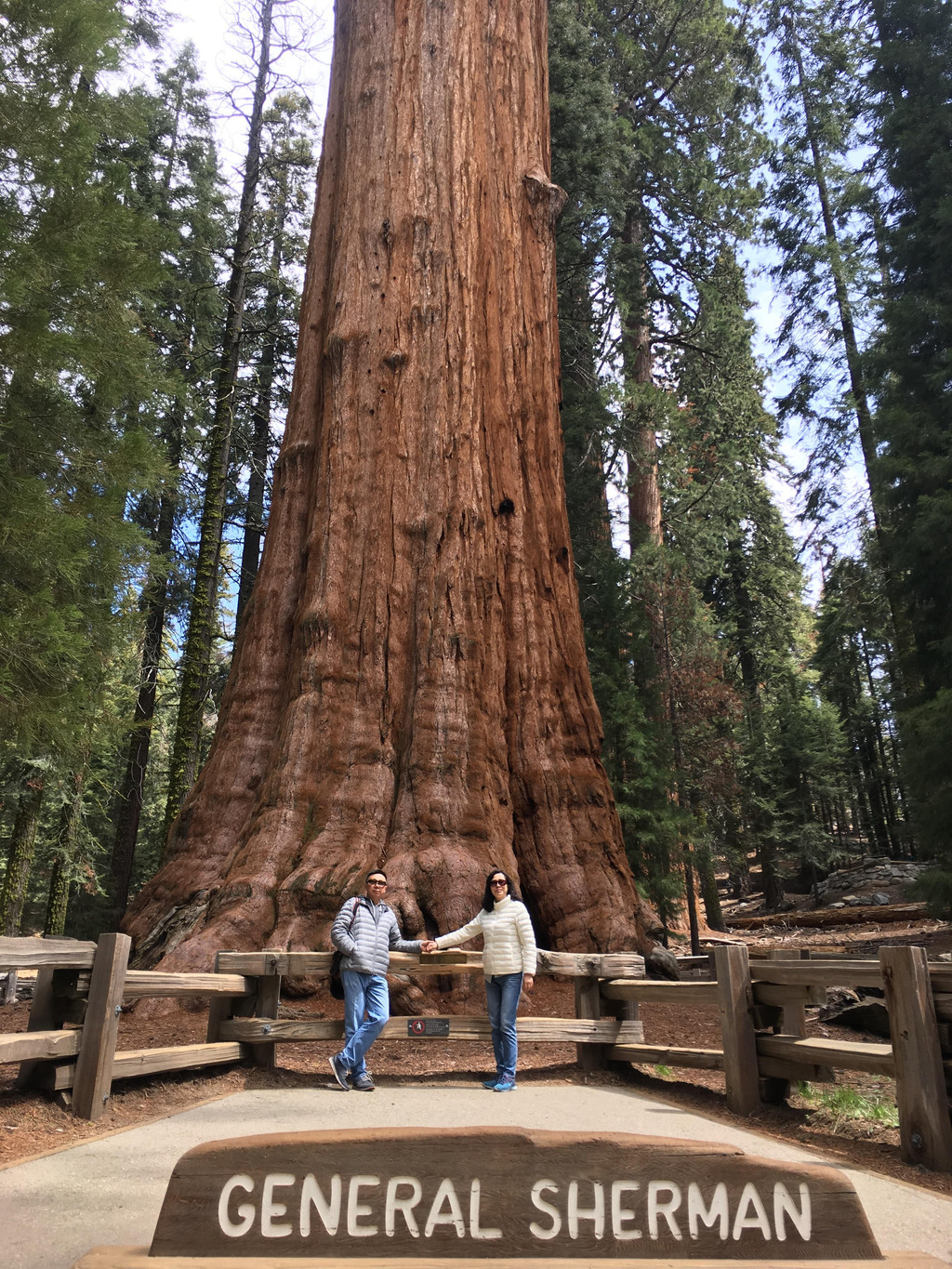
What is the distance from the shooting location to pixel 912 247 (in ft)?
55.2

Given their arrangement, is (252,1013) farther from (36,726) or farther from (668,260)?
(668,260)

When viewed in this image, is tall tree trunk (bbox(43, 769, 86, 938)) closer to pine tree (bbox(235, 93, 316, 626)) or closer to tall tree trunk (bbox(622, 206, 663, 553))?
pine tree (bbox(235, 93, 316, 626))

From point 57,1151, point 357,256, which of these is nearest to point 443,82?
point 357,256

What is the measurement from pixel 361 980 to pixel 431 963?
0.82m

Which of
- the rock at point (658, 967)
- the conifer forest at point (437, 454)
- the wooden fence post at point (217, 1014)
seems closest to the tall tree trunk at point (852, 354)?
the conifer forest at point (437, 454)

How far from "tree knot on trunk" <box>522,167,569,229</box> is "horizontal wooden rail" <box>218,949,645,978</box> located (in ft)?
31.9

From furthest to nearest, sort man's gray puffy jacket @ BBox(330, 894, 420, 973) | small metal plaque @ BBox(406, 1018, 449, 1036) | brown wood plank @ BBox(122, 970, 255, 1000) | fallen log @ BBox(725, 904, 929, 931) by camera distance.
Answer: fallen log @ BBox(725, 904, 929, 931), small metal plaque @ BBox(406, 1018, 449, 1036), man's gray puffy jacket @ BBox(330, 894, 420, 973), brown wood plank @ BBox(122, 970, 255, 1000)

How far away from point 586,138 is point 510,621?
12.7 metres

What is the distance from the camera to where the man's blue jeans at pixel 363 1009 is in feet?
21.1

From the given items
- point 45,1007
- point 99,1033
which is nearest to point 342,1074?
point 99,1033

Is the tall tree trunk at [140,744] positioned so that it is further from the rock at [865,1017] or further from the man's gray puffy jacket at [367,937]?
the rock at [865,1017]

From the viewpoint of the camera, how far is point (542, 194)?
12.6m

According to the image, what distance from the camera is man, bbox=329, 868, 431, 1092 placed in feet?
20.9

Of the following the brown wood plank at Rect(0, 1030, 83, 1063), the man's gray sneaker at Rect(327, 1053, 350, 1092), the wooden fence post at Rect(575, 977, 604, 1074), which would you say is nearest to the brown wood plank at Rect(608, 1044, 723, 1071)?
the wooden fence post at Rect(575, 977, 604, 1074)
